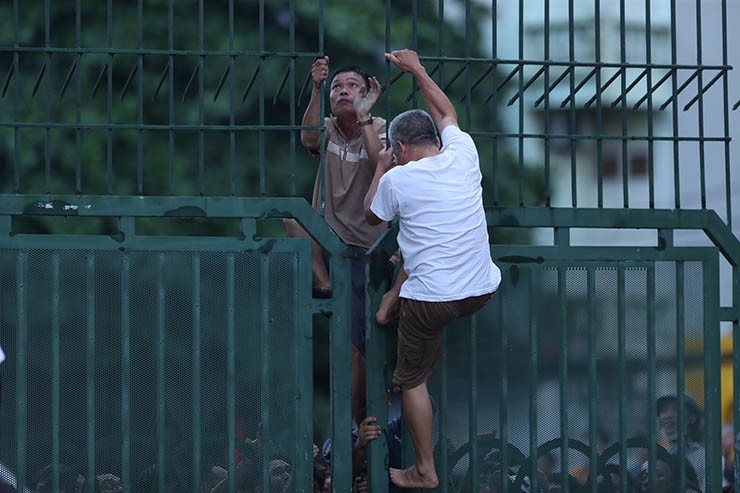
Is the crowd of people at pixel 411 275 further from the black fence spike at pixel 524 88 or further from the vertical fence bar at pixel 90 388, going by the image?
the black fence spike at pixel 524 88

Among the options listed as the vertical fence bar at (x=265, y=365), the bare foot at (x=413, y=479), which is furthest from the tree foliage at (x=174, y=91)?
the bare foot at (x=413, y=479)

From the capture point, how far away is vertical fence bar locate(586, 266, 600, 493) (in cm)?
723

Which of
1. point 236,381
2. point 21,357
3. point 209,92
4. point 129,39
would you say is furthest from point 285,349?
point 209,92

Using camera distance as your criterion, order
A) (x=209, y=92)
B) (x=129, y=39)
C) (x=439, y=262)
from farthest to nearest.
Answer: (x=209, y=92)
(x=129, y=39)
(x=439, y=262)

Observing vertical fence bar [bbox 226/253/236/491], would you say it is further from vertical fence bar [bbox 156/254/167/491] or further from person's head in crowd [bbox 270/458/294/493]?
vertical fence bar [bbox 156/254/167/491]

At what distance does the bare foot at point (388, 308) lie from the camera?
6.88 m

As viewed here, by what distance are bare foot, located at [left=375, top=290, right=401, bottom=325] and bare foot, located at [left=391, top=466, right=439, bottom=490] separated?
2.46ft

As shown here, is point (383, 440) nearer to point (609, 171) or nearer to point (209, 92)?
point (209, 92)

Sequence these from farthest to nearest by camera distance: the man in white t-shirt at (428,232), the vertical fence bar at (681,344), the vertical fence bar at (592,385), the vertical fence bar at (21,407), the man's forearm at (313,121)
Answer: the vertical fence bar at (681,344)
the vertical fence bar at (592,385)
the man's forearm at (313,121)
the vertical fence bar at (21,407)
the man in white t-shirt at (428,232)

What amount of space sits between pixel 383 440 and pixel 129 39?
7006mm

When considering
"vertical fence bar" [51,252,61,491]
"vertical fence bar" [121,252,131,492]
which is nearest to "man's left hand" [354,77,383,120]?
"vertical fence bar" [121,252,131,492]

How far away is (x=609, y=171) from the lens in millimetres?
34094

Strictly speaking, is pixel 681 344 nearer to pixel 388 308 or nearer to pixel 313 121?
pixel 388 308

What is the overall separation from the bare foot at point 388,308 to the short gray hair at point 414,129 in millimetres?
773
